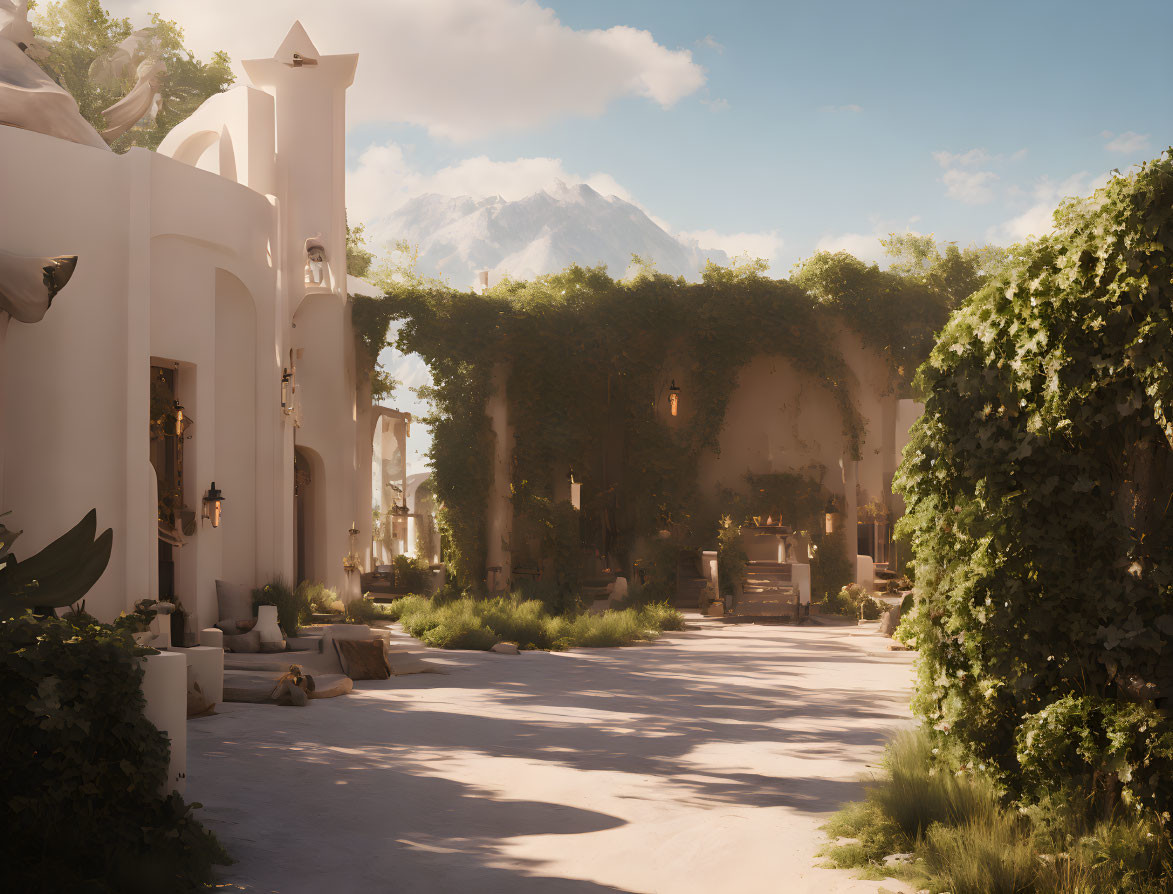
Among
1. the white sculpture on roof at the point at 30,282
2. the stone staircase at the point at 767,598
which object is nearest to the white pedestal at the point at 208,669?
the white sculpture on roof at the point at 30,282

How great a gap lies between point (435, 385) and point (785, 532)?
7764 mm

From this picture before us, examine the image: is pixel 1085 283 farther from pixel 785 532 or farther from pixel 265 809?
pixel 785 532

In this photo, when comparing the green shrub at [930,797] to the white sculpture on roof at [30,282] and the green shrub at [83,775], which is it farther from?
the white sculpture on roof at [30,282]

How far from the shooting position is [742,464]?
21344 millimetres

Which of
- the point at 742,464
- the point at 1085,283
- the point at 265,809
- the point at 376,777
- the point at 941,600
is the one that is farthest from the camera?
the point at 742,464

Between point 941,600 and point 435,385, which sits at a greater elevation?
point 435,385

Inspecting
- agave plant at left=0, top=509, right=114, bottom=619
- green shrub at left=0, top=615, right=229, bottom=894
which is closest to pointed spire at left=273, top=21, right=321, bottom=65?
agave plant at left=0, top=509, right=114, bottom=619

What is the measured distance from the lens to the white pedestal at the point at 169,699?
4.98 m

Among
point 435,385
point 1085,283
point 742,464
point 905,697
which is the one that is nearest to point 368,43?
point 435,385

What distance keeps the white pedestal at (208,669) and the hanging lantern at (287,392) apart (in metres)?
6.30

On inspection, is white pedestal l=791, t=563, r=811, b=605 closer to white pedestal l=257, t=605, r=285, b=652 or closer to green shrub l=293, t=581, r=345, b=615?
green shrub l=293, t=581, r=345, b=615

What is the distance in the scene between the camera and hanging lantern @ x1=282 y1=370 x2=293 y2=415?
15.2m

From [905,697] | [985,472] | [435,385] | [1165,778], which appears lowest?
[905,697]

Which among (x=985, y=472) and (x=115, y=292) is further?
(x=115, y=292)
